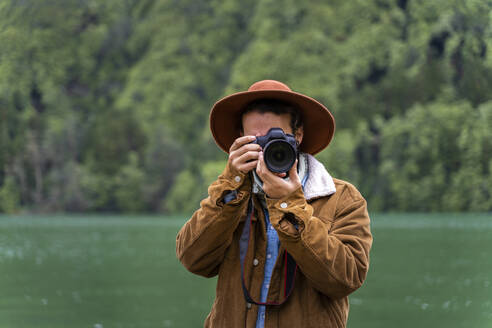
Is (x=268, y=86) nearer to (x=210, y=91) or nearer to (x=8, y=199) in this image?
(x=8, y=199)

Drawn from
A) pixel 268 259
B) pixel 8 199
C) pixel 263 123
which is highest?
pixel 263 123

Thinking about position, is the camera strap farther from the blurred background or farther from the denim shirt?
the blurred background

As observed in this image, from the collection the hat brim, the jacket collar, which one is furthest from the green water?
the jacket collar

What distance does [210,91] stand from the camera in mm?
125625

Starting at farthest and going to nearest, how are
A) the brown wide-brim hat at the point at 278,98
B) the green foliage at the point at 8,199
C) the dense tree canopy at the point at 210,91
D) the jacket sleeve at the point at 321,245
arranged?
the green foliage at the point at 8,199, the dense tree canopy at the point at 210,91, the brown wide-brim hat at the point at 278,98, the jacket sleeve at the point at 321,245

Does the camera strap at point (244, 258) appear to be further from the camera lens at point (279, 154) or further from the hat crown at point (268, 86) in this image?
the hat crown at point (268, 86)

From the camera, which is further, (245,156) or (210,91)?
(210,91)

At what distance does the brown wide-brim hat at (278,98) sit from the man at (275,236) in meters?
0.01

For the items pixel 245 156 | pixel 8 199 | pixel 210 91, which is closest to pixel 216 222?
pixel 245 156

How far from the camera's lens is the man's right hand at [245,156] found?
9.41 ft

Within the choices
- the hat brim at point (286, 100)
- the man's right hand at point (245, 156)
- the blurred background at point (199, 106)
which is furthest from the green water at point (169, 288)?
the man's right hand at point (245, 156)

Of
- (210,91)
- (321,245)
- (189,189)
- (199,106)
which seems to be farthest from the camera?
(210,91)

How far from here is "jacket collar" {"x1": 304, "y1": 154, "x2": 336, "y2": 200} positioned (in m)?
2.98

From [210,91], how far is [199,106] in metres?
5.90
